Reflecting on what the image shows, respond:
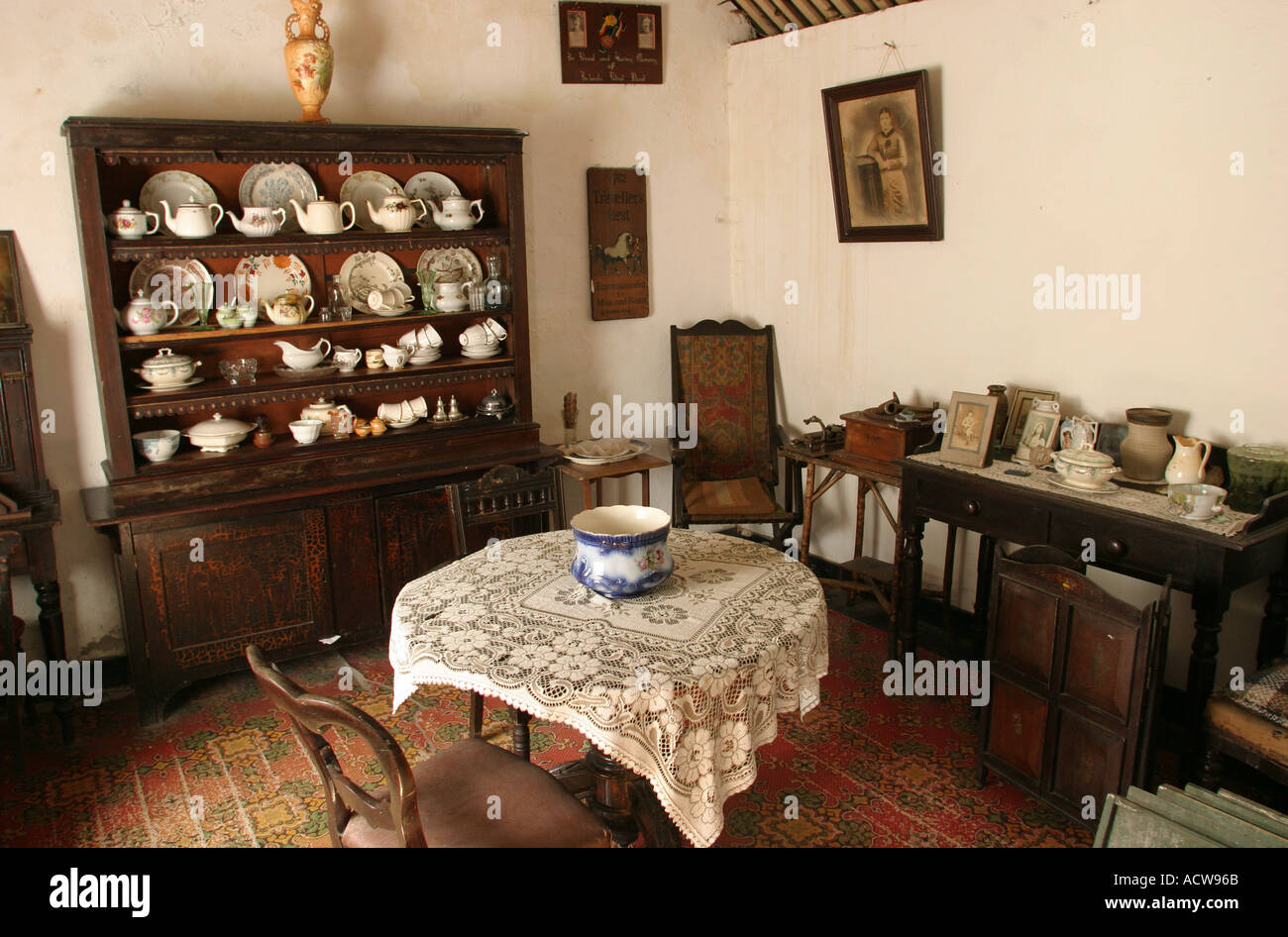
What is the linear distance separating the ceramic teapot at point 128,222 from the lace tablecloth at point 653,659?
196cm

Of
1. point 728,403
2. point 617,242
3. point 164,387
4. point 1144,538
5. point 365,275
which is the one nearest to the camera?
point 1144,538

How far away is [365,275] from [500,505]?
160cm

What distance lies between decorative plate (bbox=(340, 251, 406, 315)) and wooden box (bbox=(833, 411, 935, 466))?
214 cm

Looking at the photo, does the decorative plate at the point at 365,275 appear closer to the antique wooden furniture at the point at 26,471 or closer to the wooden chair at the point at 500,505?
the antique wooden furniture at the point at 26,471

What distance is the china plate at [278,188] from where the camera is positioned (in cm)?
388

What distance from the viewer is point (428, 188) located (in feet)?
13.9

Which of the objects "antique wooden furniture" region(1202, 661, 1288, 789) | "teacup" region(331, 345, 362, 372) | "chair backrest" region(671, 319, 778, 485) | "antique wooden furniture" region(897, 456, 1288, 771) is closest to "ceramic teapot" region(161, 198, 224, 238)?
"teacup" region(331, 345, 362, 372)

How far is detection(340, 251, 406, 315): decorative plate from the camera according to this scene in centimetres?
416

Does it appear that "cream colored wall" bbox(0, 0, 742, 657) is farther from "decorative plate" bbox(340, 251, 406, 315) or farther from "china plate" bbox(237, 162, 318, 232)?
"decorative plate" bbox(340, 251, 406, 315)

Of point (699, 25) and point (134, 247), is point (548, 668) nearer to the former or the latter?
point (134, 247)

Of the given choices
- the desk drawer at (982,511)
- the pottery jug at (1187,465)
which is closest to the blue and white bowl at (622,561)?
the desk drawer at (982,511)

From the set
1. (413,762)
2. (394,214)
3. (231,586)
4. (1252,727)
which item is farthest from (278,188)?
(1252,727)

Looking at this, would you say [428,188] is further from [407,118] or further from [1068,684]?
[1068,684]
